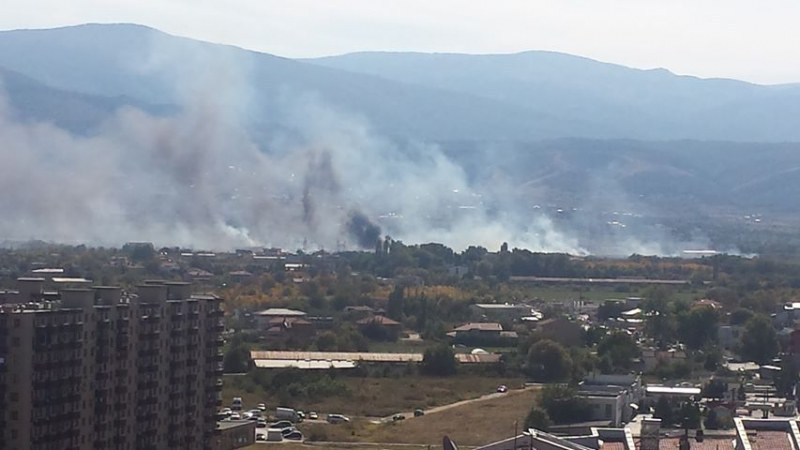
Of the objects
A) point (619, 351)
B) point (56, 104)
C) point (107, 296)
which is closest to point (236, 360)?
point (619, 351)

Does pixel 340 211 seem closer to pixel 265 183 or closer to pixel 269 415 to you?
pixel 265 183

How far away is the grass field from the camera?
37.0 meters

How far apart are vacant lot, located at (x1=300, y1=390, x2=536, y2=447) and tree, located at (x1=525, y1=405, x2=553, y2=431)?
295mm

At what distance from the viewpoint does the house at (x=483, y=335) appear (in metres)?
50.1

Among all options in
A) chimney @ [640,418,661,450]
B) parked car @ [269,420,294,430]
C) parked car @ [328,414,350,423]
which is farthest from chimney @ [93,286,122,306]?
parked car @ [328,414,350,423]

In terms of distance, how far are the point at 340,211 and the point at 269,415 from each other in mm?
66178

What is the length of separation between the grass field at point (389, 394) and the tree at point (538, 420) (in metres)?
4.67

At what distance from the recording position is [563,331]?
162 ft

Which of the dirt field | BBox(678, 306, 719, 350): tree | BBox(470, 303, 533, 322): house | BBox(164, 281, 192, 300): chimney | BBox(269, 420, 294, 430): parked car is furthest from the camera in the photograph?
BBox(470, 303, 533, 322): house

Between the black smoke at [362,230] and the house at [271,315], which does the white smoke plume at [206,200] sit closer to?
the black smoke at [362,230]

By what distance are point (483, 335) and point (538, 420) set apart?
19.2 metres

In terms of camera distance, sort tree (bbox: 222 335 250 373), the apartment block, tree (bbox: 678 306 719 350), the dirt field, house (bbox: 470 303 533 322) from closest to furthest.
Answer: the apartment block
the dirt field
tree (bbox: 222 335 250 373)
tree (bbox: 678 306 719 350)
house (bbox: 470 303 533 322)

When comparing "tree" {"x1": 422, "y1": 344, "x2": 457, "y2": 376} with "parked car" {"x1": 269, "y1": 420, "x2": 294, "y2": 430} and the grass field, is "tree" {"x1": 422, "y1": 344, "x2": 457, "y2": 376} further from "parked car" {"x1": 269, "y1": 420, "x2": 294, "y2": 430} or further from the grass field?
"parked car" {"x1": 269, "y1": 420, "x2": 294, "y2": 430}

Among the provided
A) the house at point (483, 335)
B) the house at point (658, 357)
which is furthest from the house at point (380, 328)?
the house at point (658, 357)
